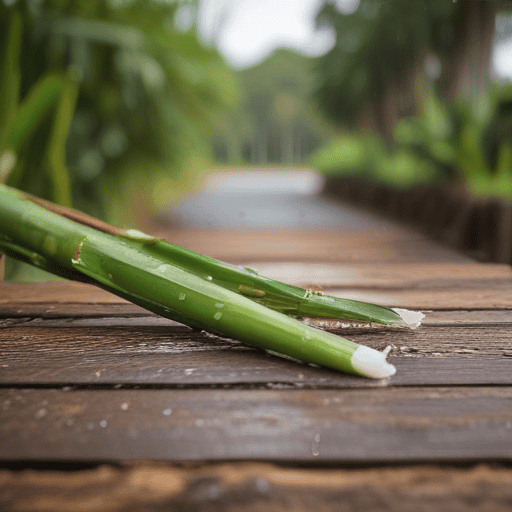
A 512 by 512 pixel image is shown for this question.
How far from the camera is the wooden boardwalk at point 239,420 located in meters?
0.44

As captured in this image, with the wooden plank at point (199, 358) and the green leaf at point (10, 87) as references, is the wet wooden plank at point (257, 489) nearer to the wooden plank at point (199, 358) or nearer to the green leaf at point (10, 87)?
the wooden plank at point (199, 358)

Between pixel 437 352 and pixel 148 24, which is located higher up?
pixel 148 24

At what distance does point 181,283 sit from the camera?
2.32 ft

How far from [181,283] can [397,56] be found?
7.71 meters

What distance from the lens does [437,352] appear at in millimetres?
740

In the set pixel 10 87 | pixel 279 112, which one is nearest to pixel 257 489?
pixel 10 87

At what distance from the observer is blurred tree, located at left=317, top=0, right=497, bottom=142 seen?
4941mm

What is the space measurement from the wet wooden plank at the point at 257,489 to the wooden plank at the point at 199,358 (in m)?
0.16

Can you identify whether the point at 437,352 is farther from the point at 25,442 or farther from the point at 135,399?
the point at 25,442

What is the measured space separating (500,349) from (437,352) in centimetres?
11

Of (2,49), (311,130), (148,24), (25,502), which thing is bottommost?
(25,502)

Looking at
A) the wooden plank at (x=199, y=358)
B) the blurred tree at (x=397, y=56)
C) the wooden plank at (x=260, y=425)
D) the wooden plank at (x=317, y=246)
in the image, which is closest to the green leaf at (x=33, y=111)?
the wooden plank at (x=317, y=246)

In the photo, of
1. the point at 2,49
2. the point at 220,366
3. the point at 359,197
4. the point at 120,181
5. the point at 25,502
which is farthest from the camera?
the point at 359,197

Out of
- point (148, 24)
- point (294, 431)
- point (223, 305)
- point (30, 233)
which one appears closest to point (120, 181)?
point (148, 24)
